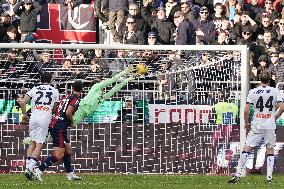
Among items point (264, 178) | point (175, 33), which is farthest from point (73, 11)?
point (264, 178)

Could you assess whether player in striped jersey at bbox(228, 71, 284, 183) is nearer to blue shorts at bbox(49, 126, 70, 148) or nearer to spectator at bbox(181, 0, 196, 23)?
blue shorts at bbox(49, 126, 70, 148)

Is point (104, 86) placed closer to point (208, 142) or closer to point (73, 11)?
point (208, 142)

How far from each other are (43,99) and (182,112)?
4192 millimetres

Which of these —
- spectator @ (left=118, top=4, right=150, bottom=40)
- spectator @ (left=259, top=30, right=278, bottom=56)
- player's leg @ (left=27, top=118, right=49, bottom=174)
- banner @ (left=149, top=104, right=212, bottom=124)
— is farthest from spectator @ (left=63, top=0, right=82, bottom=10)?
player's leg @ (left=27, top=118, right=49, bottom=174)

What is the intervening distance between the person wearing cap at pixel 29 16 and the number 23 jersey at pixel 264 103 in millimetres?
11212

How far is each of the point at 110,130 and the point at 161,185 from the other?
5250 millimetres

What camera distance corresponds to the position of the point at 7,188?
73.8 feet

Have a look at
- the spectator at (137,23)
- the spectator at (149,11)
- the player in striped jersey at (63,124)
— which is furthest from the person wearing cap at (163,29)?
the player in striped jersey at (63,124)

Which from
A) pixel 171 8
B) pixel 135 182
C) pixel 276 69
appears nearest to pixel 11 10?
pixel 171 8

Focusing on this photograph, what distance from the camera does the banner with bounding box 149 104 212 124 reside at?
1122 inches

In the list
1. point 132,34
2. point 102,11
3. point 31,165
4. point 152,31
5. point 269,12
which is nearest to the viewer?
point 31,165

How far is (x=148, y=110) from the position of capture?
28781 millimetres

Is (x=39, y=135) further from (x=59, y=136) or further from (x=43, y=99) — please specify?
(x=43, y=99)

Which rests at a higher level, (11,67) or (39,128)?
(11,67)
